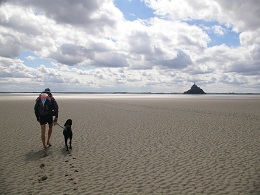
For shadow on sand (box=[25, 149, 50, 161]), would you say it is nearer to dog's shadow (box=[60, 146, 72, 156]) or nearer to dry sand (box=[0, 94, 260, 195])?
dry sand (box=[0, 94, 260, 195])

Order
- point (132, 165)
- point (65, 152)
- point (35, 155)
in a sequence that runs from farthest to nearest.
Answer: point (65, 152) → point (35, 155) → point (132, 165)

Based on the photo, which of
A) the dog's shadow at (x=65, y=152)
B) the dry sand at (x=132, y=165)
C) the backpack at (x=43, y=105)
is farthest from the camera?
the dog's shadow at (x=65, y=152)

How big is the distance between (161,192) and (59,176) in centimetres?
317

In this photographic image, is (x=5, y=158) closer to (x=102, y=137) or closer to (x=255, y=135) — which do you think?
(x=102, y=137)

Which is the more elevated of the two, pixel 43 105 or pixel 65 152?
pixel 43 105

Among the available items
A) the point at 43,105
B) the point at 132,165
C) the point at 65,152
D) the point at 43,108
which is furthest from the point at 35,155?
the point at 132,165

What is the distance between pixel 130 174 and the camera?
25.6ft

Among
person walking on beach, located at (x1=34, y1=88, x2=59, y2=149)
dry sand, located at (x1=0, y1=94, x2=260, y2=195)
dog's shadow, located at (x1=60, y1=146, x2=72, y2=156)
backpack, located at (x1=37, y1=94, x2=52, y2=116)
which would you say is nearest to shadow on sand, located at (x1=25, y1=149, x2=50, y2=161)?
dry sand, located at (x1=0, y1=94, x2=260, y2=195)

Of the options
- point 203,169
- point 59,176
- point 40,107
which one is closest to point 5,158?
point 40,107

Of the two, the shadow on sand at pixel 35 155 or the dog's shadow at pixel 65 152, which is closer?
the shadow on sand at pixel 35 155

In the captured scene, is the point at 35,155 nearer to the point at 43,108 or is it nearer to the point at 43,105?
the point at 43,108

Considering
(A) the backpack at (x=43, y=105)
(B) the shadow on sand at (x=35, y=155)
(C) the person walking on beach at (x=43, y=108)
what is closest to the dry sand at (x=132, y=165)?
(B) the shadow on sand at (x=35, y=155)

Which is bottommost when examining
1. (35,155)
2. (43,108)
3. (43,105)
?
(35,155)

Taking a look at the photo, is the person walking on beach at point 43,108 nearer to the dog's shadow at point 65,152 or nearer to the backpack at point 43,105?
the backpack at point 43,105
